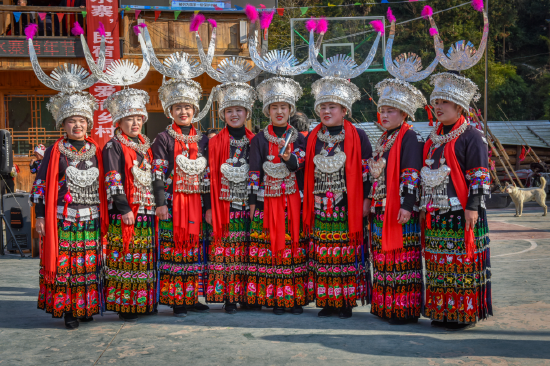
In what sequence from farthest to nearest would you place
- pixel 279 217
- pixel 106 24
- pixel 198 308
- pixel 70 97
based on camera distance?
1. pixel 106 24
2. pixel 198 308
3. pixel 279 217
4. pixel 70 97

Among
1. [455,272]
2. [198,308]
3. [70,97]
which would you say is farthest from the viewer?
[198,308]

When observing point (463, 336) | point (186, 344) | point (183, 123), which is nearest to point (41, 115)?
point (183, 123)

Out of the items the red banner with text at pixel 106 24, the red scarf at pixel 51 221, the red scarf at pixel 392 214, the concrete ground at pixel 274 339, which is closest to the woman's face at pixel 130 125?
the red scarf at pixel 51 221

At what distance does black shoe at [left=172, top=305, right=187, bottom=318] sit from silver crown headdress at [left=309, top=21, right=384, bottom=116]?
6.22 feet

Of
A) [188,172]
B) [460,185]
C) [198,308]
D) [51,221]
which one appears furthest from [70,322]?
[460,185]

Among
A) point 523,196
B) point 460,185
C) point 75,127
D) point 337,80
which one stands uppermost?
point 337,80

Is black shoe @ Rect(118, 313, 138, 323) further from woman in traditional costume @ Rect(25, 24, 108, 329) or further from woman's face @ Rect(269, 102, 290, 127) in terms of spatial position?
woman's face @ Rect(269, 102, 290, 127)

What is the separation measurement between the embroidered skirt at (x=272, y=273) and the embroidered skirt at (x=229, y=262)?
0.08m

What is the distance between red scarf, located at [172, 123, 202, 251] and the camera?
4094mm

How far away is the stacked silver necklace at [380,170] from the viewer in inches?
151

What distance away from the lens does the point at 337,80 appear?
411 cm

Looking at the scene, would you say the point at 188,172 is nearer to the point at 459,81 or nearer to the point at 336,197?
the point at 336,197

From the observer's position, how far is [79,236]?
12.8 ft

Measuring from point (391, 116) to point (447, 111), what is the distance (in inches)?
15.8
